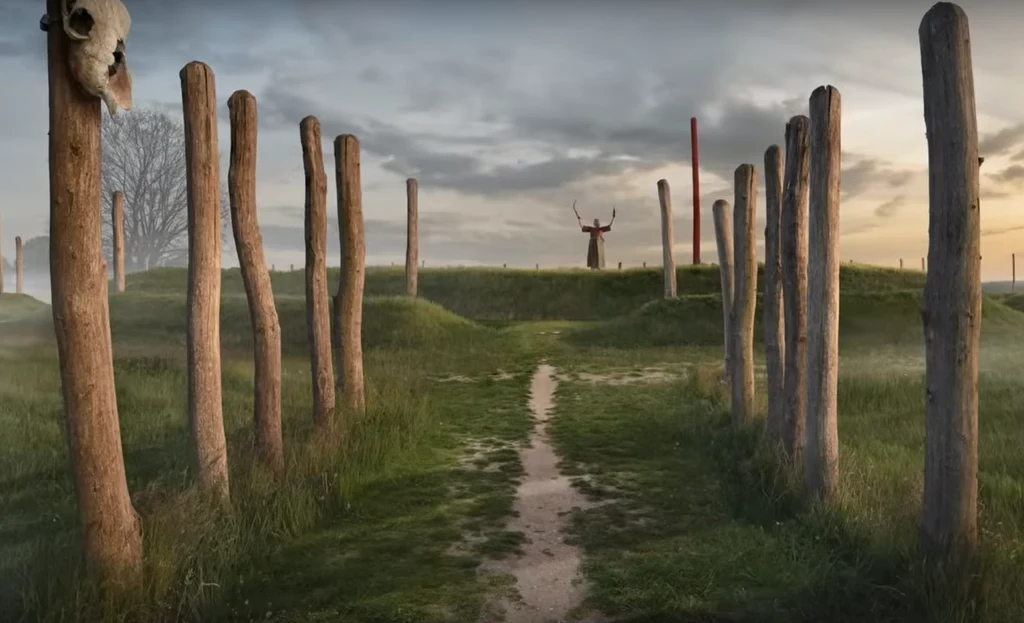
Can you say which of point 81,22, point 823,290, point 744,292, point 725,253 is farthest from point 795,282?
point 81,22

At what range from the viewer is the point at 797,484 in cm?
788

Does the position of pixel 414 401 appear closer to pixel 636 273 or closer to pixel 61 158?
pixel 61 158

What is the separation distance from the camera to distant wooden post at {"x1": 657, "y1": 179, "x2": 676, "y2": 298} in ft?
95.1

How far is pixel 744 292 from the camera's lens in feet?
37.6

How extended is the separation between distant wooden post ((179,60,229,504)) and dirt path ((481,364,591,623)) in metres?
2.95

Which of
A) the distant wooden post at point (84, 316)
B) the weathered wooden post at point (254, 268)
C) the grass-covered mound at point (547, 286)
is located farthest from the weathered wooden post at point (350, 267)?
the grass-covered mound at point (547, 286)

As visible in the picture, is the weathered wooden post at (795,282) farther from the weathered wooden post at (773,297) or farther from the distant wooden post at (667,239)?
the distant wooden post at (667,239)

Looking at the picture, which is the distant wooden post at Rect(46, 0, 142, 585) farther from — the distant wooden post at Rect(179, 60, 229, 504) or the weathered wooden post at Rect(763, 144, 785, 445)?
the weathered wooden post at Rect(763, 144, 785, 445)

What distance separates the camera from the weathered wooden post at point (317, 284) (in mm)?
10609

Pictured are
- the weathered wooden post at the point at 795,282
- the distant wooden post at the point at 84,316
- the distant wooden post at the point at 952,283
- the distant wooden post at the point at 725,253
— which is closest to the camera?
the distant wooden post at the point at 84,316

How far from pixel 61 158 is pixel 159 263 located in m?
41.9

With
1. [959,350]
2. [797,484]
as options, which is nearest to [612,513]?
[797,484]

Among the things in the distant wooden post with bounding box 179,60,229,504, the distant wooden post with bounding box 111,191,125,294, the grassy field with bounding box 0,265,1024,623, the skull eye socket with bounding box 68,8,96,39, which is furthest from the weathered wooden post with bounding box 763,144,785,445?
the distant wooden post with bounding box 111,191,125,294

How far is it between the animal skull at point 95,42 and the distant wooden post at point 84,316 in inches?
6.2
